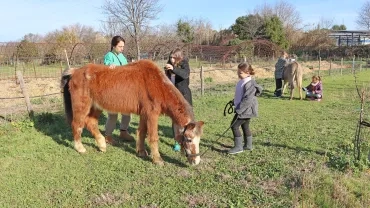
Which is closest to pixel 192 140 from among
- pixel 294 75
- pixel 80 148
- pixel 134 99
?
pixel 134 99

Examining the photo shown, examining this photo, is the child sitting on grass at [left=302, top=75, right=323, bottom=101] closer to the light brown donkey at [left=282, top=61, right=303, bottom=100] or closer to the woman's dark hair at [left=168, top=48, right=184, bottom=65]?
the light brown donkey at [left=282, top=61, right=303, bottom=100]

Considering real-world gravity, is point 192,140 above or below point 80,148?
above

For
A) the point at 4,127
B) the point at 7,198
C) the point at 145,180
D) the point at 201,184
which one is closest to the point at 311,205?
the point at 201,184

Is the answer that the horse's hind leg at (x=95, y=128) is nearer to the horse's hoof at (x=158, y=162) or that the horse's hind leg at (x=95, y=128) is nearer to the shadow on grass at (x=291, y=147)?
the horse's hoof at (x=158, y=162)

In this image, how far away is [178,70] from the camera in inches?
195

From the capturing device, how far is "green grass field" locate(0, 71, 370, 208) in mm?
3539

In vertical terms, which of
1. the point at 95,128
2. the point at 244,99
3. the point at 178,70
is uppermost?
the point at 178,70

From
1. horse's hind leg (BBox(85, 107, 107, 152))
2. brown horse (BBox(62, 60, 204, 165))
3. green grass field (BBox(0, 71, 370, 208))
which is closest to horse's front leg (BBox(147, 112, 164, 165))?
brown horse (BBox(62, 60, 204, 165))

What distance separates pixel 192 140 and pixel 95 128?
75.0 inches

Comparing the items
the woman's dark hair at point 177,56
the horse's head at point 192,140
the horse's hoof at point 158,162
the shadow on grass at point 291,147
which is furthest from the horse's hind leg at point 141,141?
the shadow on grass at point 291,147

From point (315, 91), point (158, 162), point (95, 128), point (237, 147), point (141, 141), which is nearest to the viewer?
point (158, 162)

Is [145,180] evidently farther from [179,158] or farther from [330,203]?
[330,203]

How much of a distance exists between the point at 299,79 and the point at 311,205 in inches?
313

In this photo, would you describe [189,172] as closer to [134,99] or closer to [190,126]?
[190,126]
